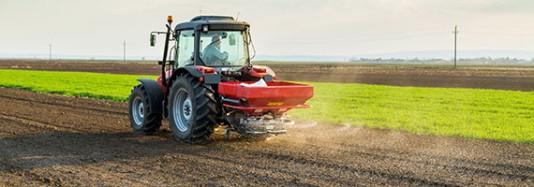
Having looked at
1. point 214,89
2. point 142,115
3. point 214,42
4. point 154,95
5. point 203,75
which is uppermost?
point 214,42

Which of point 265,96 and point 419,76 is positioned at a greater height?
point 265,96

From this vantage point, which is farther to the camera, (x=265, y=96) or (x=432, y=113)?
(x=432, y=113)

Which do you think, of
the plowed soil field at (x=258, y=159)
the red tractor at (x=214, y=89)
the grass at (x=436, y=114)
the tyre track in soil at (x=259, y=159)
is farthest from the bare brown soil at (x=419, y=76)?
the red tractor at (x=214, y=89)

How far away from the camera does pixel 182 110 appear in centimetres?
1071

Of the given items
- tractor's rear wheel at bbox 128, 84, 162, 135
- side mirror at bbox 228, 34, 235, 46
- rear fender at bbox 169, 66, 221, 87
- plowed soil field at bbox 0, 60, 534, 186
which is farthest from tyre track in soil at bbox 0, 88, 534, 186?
side mirror at bbox 228, 34, 235, 46

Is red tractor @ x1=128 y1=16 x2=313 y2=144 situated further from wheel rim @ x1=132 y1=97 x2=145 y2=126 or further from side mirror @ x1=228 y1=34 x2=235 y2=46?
wheel rim @ x1=132 y1=97 x2=145 y2=126

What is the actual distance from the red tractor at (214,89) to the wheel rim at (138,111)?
0.90 feet

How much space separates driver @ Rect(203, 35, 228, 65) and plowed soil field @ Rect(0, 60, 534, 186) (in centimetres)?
145

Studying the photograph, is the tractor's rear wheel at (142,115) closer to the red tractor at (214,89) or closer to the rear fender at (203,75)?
the red tractor at (214,89)

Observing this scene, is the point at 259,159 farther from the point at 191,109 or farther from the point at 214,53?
the point at 214,53

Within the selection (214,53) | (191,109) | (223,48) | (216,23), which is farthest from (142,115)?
(216,23)

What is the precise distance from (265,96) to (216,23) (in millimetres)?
1782

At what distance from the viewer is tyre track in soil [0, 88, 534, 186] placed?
7566 millimetres

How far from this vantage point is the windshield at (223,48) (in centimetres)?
1052
